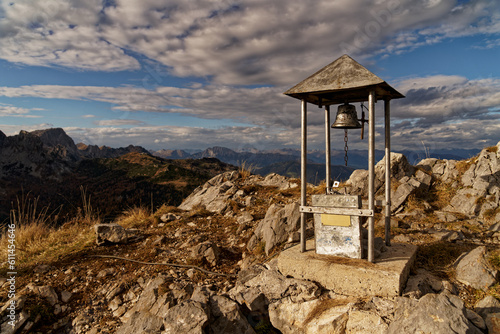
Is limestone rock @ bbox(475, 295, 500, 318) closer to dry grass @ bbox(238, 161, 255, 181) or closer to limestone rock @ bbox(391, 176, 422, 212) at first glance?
limestone rock @ bbox(391, 176, 422, 212)

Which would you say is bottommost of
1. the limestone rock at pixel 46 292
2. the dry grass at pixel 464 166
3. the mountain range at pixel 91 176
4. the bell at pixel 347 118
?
the mountain range at pixel 91 176

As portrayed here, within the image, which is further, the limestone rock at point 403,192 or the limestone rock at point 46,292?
the limestone rock at point 403,192

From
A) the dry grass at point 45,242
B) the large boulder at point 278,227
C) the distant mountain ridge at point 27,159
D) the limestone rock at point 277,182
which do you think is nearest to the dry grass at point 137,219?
the dry grass at point 45,242

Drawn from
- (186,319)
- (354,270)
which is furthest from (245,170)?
(186,319)

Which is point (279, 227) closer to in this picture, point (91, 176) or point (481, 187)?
point (481, 187)

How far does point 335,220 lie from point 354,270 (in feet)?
3.11

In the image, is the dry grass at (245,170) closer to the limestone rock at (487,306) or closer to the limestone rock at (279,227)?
the limestone rock at (279,227)

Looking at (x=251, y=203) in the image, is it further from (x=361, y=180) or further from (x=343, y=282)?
(x=343, y=282)

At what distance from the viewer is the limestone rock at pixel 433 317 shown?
136 inches

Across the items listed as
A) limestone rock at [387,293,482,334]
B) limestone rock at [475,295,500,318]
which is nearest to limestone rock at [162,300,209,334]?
limestone rock at [387,293,482,334]

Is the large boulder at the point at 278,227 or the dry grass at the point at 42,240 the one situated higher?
the large boulder at the point at 278,227

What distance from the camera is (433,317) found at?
11.7 feet

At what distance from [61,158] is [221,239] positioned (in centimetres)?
13656

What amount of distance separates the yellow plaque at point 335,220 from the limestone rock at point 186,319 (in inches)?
108
